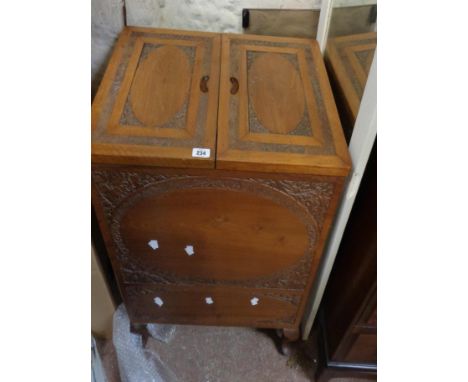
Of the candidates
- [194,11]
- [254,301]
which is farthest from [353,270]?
[194,11]

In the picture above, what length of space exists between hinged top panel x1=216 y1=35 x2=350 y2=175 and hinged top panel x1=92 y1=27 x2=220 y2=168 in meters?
0.04

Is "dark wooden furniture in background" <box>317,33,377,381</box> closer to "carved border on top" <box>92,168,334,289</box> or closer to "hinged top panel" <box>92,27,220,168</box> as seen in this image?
"carved border on top" <box>92,168,334,289</box>

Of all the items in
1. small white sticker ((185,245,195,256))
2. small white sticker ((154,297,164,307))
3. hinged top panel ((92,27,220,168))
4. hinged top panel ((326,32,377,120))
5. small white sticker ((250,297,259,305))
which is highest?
hinged top panel ((326,32,377,120))

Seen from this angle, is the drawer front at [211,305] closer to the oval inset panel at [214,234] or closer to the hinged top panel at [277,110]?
the oval inset panel at [214,234]

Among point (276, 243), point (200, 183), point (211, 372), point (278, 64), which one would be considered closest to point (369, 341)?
point (276, 243)

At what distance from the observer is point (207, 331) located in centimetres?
136

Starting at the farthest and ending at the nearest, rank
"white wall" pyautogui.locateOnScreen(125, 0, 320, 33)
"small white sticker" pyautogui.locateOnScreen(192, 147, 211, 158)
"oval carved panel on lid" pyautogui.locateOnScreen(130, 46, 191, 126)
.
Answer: "white wall" pyautogui.locateOnScreen(125, 0, 320, 33)
"oval carved panel on lid" pyautogui.locateOnScreen(130, 46, 191, 126)
"small white sticker" pyautogui.locateOnScreen(192, 147, 211, 158)

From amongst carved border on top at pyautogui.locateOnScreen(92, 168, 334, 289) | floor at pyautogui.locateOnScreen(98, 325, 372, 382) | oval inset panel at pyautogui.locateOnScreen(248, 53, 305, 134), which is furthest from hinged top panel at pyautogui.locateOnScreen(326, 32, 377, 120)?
floor at pyautogui.locateOnScreen(98, 325, 372, 382)

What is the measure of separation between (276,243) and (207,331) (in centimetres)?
63

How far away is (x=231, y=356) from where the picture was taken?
4.23 ft

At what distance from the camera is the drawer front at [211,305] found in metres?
1.06

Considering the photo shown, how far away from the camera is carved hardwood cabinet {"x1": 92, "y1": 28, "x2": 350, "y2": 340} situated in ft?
2.52

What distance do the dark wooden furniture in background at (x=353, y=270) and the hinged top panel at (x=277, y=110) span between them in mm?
62

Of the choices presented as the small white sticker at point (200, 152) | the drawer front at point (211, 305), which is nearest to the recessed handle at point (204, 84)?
the small white sticker at point (200, 152)
